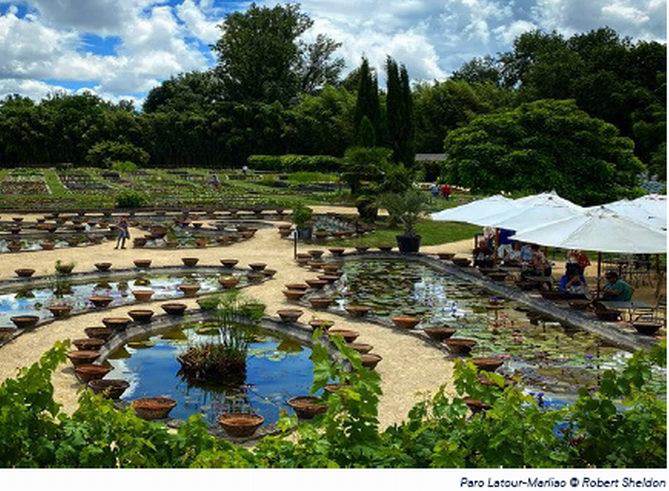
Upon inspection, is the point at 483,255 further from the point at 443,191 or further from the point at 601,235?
the point at 443,191

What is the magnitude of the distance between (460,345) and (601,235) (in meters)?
3.17

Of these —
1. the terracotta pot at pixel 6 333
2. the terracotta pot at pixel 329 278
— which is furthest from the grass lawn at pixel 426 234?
the terracotta pot at pixel 6 333

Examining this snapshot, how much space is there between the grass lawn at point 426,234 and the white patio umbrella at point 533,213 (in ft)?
19.4

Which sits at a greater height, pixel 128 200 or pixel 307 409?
pixel 128 200

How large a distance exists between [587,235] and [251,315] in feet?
16.9

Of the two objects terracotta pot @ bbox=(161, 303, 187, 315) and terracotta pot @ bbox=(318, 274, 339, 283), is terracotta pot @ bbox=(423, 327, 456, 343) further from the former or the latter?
terracotta pot @ bbox=(318, 274, 339, 283)

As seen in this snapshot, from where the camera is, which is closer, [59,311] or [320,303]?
[59,311]

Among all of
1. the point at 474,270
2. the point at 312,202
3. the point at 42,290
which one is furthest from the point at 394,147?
the point at 42,290

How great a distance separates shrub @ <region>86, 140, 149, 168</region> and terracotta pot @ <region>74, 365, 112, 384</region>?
45563 mm

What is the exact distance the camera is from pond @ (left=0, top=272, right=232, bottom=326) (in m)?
12.8

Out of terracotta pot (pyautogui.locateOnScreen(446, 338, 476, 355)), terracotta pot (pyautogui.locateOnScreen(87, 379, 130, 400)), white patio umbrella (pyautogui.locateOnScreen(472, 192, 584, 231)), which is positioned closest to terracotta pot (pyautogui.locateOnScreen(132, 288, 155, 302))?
terracotta pot (pyautogui.locateOnScreen(87, 379, 130, 400))

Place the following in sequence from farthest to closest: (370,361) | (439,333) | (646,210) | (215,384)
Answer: (646,210)
(439,333)
(215,384)
(370,361)

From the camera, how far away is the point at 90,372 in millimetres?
8375

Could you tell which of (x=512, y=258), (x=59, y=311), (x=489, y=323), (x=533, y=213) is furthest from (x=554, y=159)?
(x=59, y=311)
